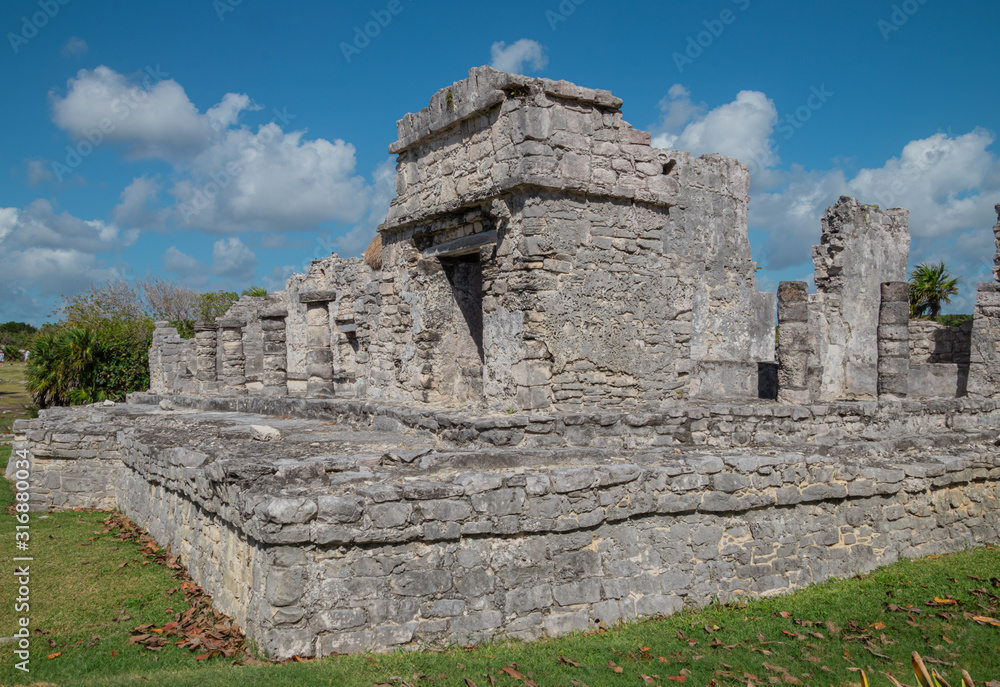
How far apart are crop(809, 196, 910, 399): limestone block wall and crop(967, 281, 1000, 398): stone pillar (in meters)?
1.91

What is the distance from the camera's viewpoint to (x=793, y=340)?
1072 centimetres

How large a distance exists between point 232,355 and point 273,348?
9.06ft

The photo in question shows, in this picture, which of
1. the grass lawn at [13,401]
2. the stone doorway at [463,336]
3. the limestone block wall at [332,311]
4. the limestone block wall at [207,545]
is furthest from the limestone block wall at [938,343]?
the grass lawn at [13,401]

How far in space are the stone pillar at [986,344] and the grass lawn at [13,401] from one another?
19531 millimetres

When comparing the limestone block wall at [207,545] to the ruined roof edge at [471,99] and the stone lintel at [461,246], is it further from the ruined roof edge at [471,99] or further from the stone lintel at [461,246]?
the ruined roof edge at [471,99]

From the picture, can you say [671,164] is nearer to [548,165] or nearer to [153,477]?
[548,165]

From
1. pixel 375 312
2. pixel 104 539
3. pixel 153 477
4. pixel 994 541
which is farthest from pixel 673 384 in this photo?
pixel 104 539

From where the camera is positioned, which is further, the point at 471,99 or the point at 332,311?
the point at 332,311

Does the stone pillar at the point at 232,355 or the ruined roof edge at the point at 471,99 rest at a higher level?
the ruined roof edge at the point at 471,99

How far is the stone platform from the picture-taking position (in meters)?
4.75

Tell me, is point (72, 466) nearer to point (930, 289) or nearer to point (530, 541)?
point (530, 541)

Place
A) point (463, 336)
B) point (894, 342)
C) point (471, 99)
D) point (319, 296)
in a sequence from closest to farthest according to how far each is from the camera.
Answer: point (471, 99)
point (463, 336)
point (894, 342)
point (319, 296)

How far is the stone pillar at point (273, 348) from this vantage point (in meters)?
14.7

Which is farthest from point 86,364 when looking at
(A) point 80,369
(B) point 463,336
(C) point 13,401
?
(B) point 463,336
